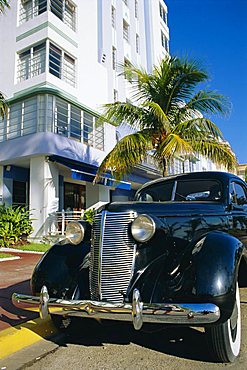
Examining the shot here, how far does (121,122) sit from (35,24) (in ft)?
24.6

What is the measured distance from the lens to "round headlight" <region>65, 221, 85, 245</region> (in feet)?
10.6

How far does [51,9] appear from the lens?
45.6 ft

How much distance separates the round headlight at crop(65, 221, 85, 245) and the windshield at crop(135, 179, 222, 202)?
4.82 feet

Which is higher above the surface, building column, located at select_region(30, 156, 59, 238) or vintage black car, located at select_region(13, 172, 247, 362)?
building column, located at select_region(30, 156, 59, 238)

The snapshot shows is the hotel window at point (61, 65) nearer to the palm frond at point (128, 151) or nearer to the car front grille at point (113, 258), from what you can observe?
the palm frond at point (128, 151)

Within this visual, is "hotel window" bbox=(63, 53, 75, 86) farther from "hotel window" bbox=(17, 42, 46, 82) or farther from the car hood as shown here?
the car hood

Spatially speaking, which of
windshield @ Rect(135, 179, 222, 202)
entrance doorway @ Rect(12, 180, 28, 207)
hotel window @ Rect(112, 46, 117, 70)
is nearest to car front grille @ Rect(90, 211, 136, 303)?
windshield @ Rect(135, 179, 222, 202)

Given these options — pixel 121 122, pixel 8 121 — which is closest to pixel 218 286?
pixel 121 122

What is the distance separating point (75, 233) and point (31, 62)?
12.8 m

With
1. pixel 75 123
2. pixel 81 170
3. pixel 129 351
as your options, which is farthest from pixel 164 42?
pixel 129 351

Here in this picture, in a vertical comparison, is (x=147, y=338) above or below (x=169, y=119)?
below

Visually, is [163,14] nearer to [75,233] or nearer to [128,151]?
[128,151]

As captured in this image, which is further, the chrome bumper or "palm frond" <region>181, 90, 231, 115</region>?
"palm frond" <region>181, 90, 231, 115</region>

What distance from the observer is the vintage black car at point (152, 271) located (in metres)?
2.30
